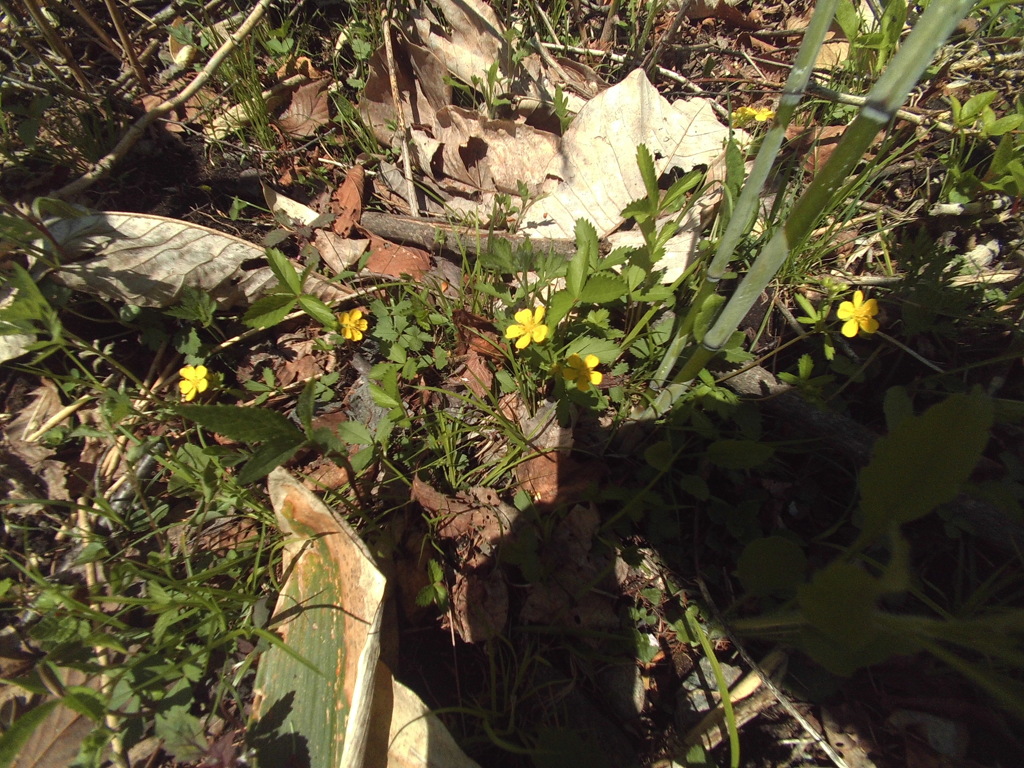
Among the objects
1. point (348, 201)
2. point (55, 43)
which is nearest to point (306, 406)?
point (348, 201)

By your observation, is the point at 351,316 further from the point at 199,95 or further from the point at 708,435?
the point at 199,95

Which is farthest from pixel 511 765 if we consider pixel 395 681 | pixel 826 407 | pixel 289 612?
pixel 826 407

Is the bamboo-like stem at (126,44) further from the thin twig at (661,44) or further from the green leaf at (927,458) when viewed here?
the green leaf at (927,458)

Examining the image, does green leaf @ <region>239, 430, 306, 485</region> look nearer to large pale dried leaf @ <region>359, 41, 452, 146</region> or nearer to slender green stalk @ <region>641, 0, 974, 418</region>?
slender green stalk @ <region>641, 0, 974, 418</region>

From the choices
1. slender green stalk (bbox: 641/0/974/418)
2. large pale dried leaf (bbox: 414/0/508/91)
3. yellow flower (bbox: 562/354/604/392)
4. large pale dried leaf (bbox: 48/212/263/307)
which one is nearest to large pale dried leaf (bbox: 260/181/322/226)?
large pale dried leaf (bbox: 48/212/263/307)

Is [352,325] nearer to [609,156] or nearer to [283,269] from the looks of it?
[283,269]
